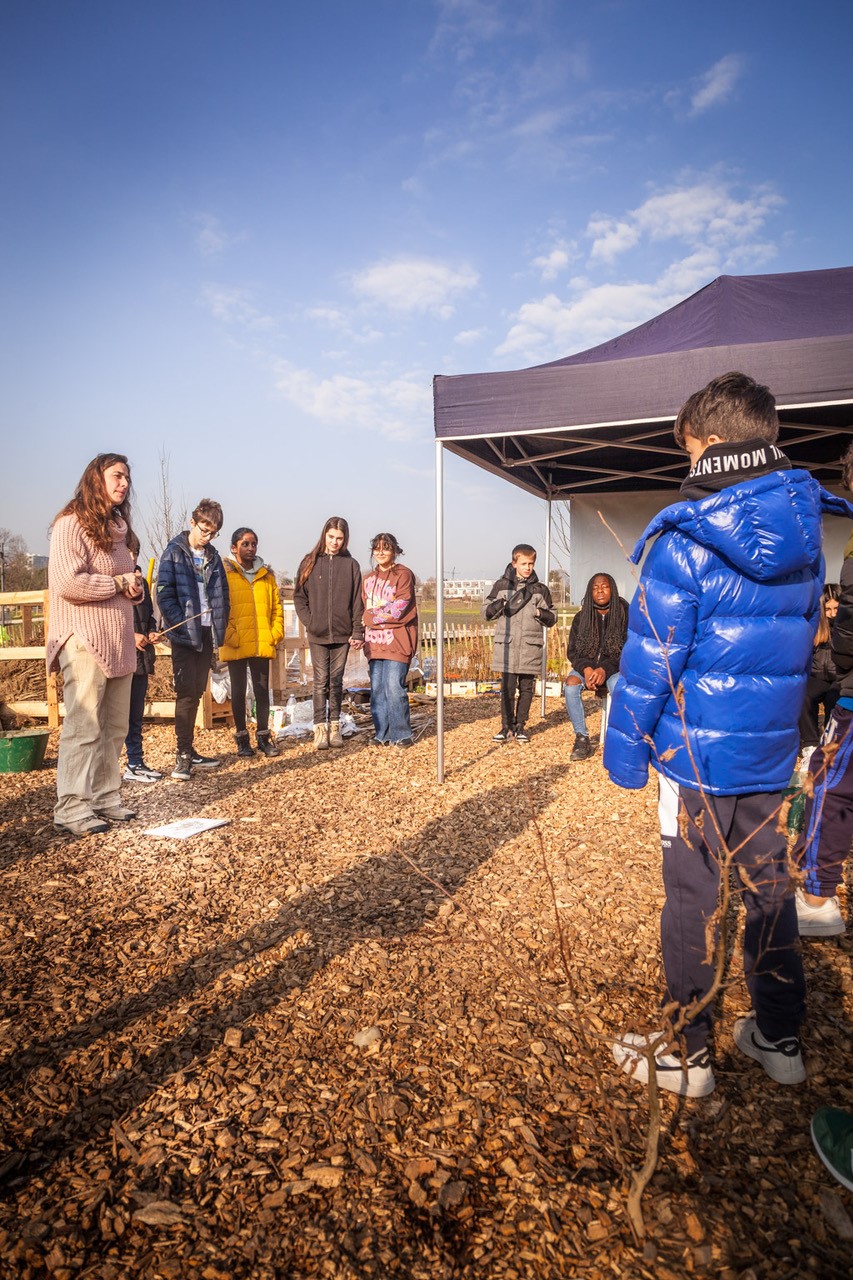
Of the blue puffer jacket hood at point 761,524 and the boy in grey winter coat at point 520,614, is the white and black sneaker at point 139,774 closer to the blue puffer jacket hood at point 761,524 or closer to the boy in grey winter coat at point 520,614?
the boy in grey winter coat at point 520,614

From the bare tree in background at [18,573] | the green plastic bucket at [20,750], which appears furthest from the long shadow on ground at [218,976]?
the bare tree in background at [18,573]

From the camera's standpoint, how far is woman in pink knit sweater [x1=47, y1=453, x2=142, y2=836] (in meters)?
4.06

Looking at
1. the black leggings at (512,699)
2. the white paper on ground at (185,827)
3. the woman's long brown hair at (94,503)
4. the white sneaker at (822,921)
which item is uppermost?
the woman's long brown hair at (94,503)

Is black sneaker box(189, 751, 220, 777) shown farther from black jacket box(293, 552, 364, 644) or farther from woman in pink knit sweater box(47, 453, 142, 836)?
woman in pink knit sweater box(47, 453, 142, 836)

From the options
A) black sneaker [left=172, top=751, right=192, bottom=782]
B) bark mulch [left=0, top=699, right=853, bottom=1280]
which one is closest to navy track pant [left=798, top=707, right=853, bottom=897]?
bark mulch [left=0, top=699, right=853, bottom=1280]

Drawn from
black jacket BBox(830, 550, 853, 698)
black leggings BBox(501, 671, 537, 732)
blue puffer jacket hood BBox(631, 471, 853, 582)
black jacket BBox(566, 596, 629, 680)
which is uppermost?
blue puffer jacket hood BBox(631, 471, 853, 582)

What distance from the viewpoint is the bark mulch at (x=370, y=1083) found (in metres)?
1.54

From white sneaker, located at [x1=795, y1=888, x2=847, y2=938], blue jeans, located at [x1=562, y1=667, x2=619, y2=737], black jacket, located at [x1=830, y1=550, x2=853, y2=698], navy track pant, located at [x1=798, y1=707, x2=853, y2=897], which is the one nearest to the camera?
black jacket, located at [x1=830, y1=550, x2=853, y2=698]

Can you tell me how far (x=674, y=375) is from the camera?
13.9 ft

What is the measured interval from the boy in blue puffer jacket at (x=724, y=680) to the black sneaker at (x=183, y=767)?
14.7 ft

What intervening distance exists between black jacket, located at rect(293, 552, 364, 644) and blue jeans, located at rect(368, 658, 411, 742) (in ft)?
1.31

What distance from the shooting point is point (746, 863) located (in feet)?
6.17

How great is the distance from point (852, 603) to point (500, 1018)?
1.86m

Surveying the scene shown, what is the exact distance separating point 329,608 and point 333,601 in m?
0.07
